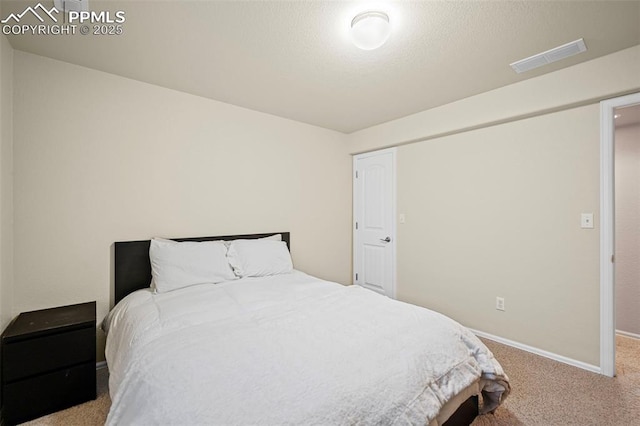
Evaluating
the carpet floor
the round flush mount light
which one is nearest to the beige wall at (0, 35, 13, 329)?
the carpet floor

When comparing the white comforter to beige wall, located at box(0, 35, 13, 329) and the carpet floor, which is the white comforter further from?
beige wall, located at box(0, 35, 13, 329)

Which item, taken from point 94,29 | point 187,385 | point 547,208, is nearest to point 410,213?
point 547,208

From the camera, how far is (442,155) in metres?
3.18

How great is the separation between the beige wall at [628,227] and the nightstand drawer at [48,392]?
4.76 meters

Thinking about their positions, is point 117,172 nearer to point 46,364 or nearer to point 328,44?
point 46,364

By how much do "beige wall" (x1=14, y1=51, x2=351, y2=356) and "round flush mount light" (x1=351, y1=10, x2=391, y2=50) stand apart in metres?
1.79

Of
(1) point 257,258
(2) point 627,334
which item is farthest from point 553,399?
(1) point 257,258

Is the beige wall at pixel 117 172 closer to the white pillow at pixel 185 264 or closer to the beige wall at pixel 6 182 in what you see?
the beige wall at pixel 6 182

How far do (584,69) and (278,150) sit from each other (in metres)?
2.79

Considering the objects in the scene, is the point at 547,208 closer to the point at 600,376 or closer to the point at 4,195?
the point at 600,376

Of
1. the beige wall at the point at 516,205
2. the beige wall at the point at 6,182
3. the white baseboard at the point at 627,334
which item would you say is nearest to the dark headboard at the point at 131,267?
the beige wall at the point at 6,182

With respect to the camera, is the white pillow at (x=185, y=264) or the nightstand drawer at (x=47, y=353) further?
the white pillow at (x=185, y=264)

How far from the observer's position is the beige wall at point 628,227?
295 centimetres

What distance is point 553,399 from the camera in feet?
6.28
